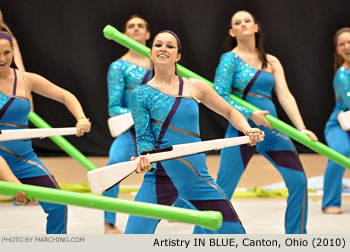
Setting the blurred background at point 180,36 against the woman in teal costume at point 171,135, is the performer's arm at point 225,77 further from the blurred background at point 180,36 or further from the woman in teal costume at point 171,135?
the blurred background at point 180,36

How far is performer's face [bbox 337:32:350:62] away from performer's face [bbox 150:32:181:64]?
2322 millimetres

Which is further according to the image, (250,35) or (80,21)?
(80,21)

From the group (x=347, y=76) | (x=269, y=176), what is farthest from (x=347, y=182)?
(x=347, y=76)

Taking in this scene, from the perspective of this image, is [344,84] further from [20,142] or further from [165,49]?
[20,142]

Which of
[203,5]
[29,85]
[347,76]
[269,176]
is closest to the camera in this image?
[29,85]

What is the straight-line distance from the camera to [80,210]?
5770mm

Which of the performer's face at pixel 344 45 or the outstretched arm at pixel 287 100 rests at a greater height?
the performer's face at pixel 344 45

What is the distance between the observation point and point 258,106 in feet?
15.1

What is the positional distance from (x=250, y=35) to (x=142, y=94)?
1.39 metres

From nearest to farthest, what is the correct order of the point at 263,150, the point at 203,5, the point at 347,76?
the point at 263,150
the point at 347,76
the point at 203,5

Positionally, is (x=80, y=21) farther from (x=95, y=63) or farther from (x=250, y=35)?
(x=250, y=35)

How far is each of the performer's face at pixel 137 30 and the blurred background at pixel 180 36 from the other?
3786 millimetres

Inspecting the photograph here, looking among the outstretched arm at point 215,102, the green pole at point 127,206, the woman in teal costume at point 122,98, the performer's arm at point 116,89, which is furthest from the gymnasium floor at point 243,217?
the green pole at point 127,206

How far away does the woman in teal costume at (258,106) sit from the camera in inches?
172
